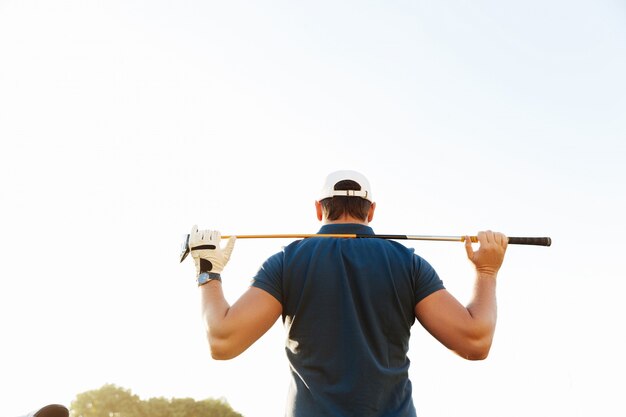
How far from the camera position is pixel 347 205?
14.5 feet

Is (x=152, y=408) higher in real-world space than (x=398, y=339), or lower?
lower

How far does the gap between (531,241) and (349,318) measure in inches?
73.6

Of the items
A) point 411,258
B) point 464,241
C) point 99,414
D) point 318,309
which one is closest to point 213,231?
point 318,309

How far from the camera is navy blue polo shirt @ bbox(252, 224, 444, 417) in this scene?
12.1 ft

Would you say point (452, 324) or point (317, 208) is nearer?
point (452, 324)

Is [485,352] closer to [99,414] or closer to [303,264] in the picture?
[303,264]

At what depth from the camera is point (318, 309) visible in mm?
3820

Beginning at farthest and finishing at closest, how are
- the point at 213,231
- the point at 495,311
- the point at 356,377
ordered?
the point at 213,231, the point at 495,311, the point at 356,377

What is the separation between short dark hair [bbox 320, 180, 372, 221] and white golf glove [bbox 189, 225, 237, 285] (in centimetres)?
65

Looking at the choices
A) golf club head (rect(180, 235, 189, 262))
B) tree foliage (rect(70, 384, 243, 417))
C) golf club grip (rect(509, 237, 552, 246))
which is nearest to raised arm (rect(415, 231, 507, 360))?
golf club grip (rect(509, 237, 552, 246))

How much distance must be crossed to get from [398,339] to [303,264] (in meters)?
0.66

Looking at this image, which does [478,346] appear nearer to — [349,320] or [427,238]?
[349,320]

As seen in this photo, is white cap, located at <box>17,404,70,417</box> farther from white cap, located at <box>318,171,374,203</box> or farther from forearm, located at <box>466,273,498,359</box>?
forearm, located at <box>466,273,498,359</box>

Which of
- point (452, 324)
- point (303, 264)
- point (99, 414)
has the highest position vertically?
point (303, 264)
